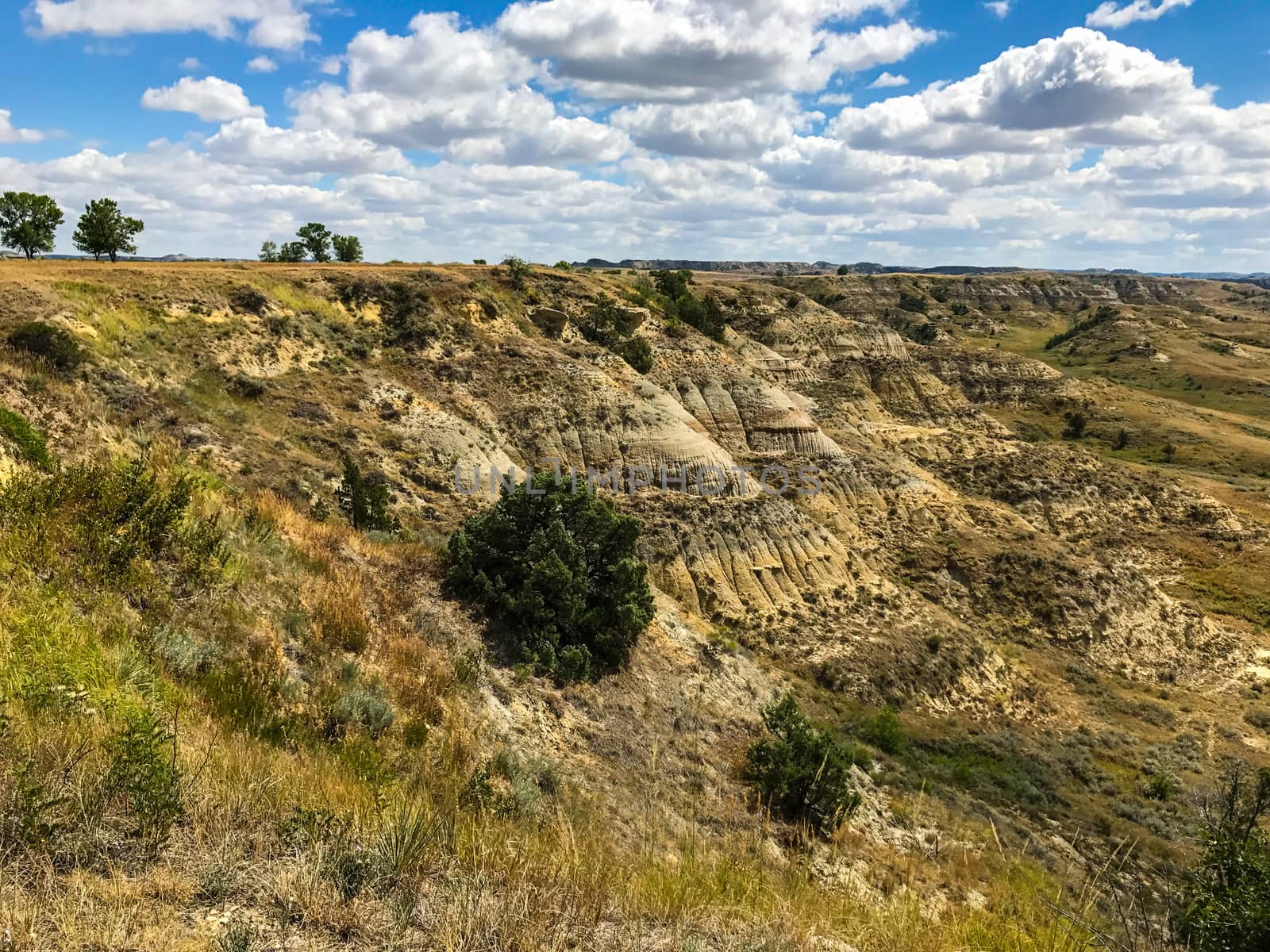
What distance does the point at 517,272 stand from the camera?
41.7 m

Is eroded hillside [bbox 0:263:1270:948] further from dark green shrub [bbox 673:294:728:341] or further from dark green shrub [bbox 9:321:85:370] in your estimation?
dark green shrub [bbox 673:294:728:341]

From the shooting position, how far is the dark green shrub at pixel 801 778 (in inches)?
455

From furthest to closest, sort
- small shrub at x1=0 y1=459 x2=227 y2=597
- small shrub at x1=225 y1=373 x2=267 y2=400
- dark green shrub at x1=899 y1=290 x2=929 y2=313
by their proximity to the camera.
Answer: dark green shrub at x1=899 y1=290 x2=929 y2=313
small shrub at x1=225 y1=373 x2=267 y2=400
small shrub at x1=0 y1=459 x2=227 y2=597

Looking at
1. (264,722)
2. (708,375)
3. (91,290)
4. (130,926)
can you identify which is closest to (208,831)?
(130,926)

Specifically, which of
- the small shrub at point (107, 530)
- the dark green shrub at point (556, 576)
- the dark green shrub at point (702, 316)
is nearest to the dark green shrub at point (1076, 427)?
the dark green shrub at point (702, 316)

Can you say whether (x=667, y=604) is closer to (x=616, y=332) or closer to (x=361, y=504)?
(x=361, y=504)

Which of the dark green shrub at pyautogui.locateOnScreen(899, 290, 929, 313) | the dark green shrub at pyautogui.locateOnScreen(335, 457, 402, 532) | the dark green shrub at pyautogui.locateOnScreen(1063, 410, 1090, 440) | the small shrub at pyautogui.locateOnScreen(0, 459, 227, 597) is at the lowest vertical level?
the dark green shrub at pyautogui.locateOnScreen(1063, 410, 1090, 440)

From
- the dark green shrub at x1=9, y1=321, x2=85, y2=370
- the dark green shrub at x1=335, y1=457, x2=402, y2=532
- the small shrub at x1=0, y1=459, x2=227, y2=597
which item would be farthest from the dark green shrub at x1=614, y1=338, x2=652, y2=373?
the small shrub at x1=0, y1=459, x2=227, y2=597

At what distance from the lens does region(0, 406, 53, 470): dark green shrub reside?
911 centimetres

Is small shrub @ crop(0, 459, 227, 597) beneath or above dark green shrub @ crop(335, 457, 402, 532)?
above

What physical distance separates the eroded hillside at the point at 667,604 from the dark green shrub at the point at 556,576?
727mm

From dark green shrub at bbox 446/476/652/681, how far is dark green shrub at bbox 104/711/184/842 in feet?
27.8

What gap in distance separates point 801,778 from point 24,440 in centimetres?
1267

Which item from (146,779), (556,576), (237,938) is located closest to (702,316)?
(556,576)
